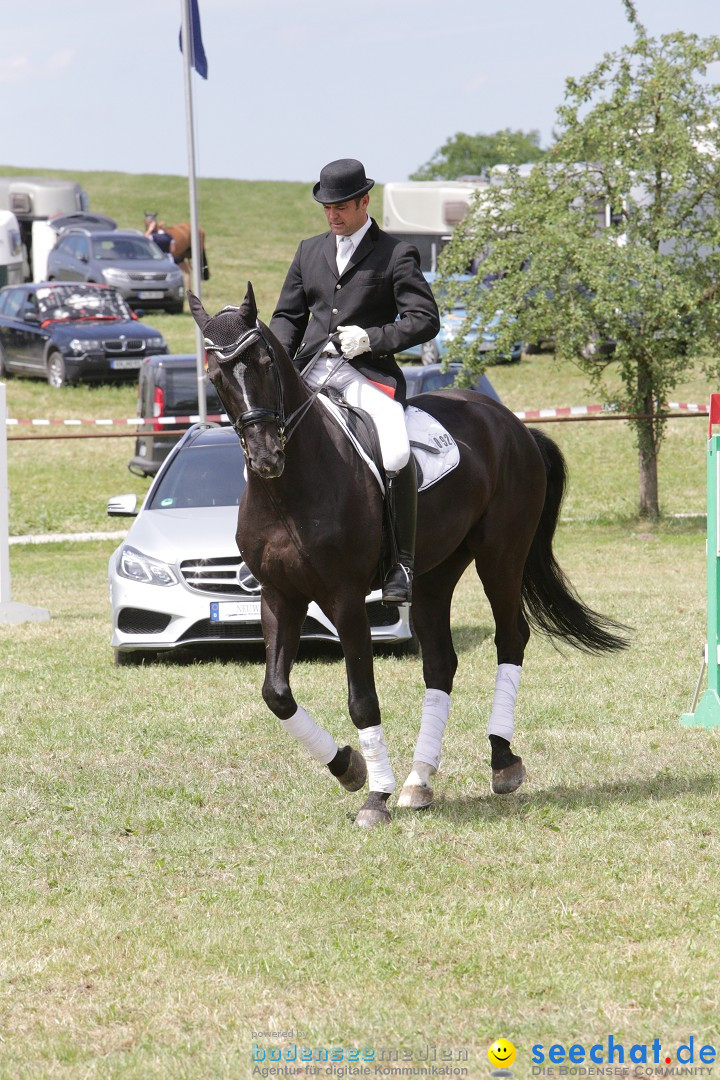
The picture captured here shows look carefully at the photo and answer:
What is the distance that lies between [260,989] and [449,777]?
9.13 ft

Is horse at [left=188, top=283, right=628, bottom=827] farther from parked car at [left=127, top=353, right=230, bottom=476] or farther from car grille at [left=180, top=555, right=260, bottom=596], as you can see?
parked car at [left=127, top=353, right=230, bottom=476]

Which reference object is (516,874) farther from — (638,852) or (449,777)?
(449,777)

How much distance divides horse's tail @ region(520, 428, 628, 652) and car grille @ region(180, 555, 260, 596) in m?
3.12

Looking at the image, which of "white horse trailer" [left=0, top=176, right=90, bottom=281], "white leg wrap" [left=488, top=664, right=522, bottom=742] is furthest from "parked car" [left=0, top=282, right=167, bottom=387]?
"white leg wrap" [left=488, top=664, right=522, bottom=742]

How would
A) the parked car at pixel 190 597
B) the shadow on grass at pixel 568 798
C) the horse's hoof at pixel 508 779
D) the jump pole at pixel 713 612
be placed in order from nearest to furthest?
the shadow on grass at pixel 568 798
the horse's hoof at pixel 508 779
the jump pole at pixel 713 612
the parked car at pixel 190 597

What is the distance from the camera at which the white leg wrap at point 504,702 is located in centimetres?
664

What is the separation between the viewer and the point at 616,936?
15.1ft

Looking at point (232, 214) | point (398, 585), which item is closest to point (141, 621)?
point (398, 585)

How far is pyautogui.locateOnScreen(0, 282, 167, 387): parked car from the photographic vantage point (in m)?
27.9

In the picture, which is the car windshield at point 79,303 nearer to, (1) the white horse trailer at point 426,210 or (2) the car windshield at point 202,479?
(1) the white horse trailer at point 426,210

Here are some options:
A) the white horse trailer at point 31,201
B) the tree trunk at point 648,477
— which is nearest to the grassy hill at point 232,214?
the white horse trailer at point 31,201

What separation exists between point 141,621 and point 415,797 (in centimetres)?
446

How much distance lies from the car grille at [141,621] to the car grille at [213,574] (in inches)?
12.8

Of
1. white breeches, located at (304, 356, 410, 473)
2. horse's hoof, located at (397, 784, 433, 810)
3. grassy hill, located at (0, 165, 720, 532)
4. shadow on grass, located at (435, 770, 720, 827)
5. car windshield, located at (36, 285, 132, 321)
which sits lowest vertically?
grassy hill, located at (0, 165, 720, 532)
